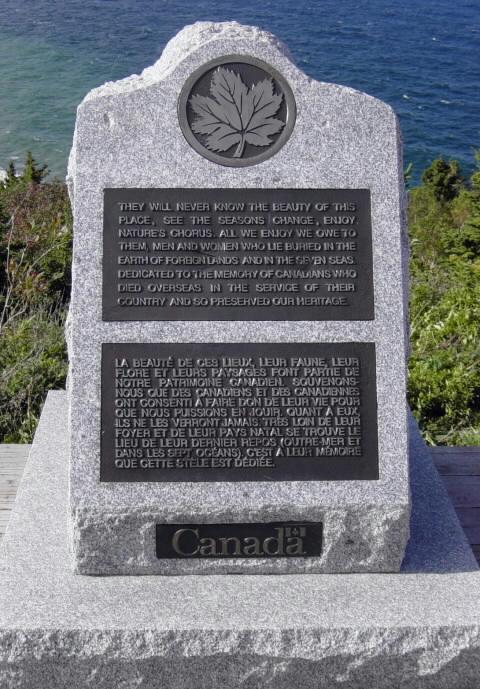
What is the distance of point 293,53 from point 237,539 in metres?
27.5

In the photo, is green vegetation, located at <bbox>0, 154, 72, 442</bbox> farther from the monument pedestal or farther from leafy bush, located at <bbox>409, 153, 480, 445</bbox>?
leafy bush, located at <bbox>409, 153, 480, 445</bbox>

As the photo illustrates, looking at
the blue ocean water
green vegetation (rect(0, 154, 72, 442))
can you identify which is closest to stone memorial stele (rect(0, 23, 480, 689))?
green vegetation (rect(0, 154, 72, 442))

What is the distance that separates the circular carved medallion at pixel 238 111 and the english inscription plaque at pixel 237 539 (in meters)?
1.58

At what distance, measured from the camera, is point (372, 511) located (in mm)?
3354

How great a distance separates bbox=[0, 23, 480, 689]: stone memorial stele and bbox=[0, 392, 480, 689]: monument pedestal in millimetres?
48

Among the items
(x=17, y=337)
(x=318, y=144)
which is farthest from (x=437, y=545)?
(x=17, y=337)

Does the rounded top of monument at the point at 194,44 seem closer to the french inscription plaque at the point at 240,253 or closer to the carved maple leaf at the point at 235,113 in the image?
the carved maple leaf at the point at 235,113

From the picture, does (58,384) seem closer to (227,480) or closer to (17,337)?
(17,337)

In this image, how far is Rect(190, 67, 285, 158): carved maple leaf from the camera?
11.3 feet

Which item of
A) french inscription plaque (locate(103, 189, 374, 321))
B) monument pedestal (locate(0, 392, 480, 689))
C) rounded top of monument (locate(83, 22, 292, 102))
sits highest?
rounded top of monument (locate(83, 22, 292, 102))

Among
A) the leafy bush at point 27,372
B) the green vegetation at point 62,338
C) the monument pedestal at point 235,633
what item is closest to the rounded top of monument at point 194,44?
the monument pedestal at point 235,633

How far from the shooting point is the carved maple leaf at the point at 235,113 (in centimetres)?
343

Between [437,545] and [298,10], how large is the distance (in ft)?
141

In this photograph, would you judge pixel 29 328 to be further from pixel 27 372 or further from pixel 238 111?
pixel 238 111
